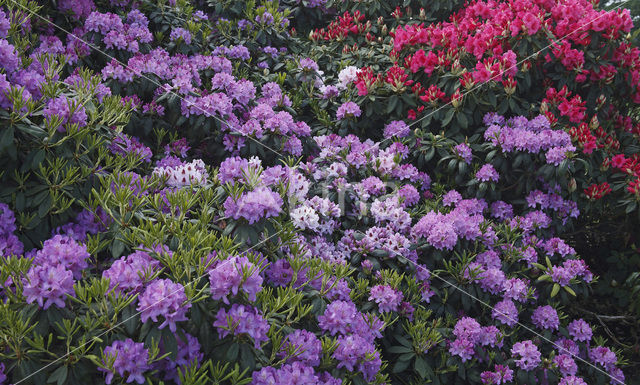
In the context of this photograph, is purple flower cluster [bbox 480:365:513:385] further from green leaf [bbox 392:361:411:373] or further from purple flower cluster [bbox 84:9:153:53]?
purple flower cluster [bbox 84:9:153:53]

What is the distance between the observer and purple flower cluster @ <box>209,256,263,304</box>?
161 cm

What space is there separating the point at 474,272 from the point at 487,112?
1.41 metres

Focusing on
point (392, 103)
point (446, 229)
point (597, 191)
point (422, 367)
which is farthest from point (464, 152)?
point (422, 367)

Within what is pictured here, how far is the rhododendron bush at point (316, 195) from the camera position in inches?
63.9

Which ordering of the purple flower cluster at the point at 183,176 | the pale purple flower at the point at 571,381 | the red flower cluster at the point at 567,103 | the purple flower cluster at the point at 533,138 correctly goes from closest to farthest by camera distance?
the purple flower cluster at the point at 183,176
the pale purple flower at the point at 571,381
the purple flower cluster at the point at 533,138
the red flower cluster at the point at 567,103

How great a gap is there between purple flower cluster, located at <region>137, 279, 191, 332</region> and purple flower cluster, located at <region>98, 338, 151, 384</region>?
0.08 meters

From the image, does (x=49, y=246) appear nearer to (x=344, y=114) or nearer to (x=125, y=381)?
(x=125, y=381)

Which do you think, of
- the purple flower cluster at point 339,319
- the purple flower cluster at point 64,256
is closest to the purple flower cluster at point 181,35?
the purple flower cluster at point 64,256

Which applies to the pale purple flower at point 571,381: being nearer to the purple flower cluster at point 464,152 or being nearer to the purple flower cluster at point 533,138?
the purple flower cluster at point 533,138

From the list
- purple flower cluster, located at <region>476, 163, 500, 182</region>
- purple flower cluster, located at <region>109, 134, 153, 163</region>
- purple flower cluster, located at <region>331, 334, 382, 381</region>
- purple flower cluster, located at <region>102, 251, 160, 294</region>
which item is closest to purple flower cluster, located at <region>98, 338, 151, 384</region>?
purple flower cluster, located at <region>102, 251, 160, 294</region>

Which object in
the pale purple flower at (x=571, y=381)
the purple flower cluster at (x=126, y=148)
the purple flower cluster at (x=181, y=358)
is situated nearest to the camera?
the purple flower cluster at (x=181, y=358)

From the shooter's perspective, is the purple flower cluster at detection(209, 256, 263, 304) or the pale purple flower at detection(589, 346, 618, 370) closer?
the purple flower cluster at detection(209, 256, 263, 304)

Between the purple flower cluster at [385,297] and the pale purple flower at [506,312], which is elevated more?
the purple flower cluster at [385,297]

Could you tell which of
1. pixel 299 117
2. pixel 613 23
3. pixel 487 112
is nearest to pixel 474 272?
pixel 487 112
